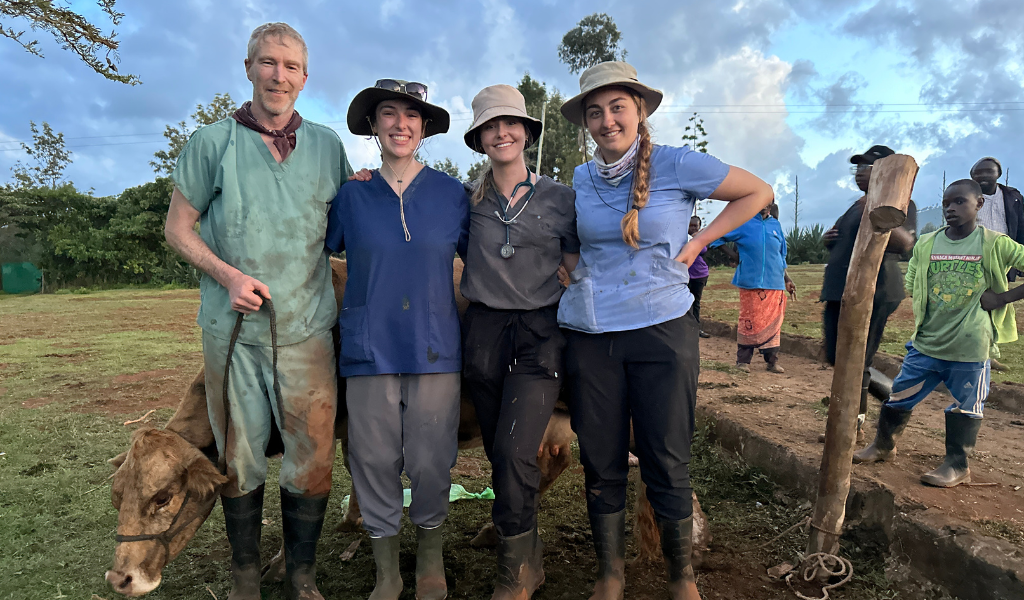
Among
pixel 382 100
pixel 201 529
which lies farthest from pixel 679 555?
pixel 201 529

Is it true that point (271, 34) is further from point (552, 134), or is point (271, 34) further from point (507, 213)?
point (552, 134)

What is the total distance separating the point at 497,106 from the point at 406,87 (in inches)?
18.1

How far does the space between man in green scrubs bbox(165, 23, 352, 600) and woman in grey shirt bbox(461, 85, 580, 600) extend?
28.8 inches

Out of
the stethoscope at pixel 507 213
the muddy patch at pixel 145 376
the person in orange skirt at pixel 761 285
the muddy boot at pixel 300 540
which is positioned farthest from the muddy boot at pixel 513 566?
the muddy patch at pixel 145 376

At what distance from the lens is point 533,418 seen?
2.76 m

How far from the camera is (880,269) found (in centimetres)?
460

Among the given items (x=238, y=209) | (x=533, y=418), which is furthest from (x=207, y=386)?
(x=533, y=418)

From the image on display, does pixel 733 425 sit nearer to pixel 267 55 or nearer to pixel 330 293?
pixel 330 293

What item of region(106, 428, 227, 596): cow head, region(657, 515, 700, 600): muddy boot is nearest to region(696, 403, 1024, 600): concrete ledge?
region(657, 515, 700, 600): muddy boot

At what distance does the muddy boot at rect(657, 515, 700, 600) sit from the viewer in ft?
9.09

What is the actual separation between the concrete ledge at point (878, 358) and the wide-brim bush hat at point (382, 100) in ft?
17.2

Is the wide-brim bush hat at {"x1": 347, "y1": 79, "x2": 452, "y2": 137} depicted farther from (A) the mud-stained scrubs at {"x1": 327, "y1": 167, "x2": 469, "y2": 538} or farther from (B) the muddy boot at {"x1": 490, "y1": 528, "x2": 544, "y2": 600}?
(B) the muddy boot at {"x1": 490, "y1": 528, "x2": 544, "y2": 600}

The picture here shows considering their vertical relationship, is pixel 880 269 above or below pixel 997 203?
below

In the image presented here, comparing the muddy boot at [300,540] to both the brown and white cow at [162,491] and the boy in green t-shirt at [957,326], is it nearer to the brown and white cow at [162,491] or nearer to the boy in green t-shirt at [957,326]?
the brown and white cow at [162,491]
